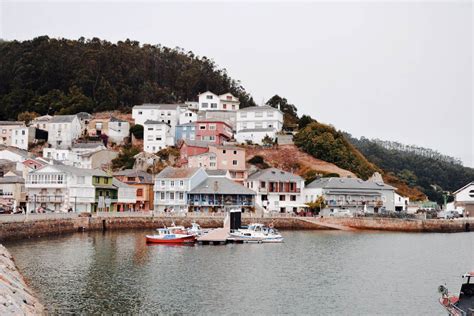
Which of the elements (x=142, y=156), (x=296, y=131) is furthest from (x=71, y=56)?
(x=296, y=131)

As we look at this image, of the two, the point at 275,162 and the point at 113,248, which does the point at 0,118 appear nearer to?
the point at 275,162

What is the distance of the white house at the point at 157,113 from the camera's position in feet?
Result: 313

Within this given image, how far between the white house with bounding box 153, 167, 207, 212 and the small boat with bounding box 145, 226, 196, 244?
57.5 feet

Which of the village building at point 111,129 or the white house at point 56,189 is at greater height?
the village building at point 111,129

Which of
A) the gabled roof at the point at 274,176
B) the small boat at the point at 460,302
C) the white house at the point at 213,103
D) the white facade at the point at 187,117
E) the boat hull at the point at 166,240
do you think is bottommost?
the small boat at the point at 460,302

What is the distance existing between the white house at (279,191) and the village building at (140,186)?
1306 centimetres

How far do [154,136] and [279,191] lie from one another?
22478 millimetres

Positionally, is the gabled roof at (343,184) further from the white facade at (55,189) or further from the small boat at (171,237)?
the white facade at (55,189)

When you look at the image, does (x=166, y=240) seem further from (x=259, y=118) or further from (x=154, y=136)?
(x=259, y=118)

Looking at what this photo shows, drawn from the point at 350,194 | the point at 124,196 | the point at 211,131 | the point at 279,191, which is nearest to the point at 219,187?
the point at 279,191

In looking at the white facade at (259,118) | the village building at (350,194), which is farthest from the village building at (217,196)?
the white facade at (259,118)

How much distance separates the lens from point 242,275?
34344 mm

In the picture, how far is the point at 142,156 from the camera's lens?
8331 centimetres

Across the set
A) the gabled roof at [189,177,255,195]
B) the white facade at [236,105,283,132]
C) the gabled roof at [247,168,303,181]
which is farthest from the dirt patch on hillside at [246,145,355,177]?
the gabled roof at [189,177,255,195]
